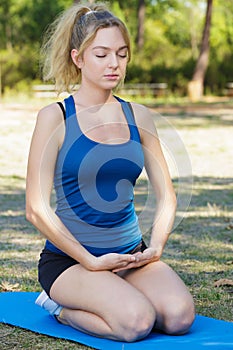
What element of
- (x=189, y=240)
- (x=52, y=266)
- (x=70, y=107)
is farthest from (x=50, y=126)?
(x=189, y=240)

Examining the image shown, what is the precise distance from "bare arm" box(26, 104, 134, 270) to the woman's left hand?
0.05 metres

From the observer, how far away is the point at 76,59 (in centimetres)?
364

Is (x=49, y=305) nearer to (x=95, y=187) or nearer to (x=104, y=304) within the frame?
(x=104, y=304)

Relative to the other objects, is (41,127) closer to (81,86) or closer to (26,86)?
(81,86)

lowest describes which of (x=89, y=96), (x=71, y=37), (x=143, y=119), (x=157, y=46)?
(x=157, y=46)

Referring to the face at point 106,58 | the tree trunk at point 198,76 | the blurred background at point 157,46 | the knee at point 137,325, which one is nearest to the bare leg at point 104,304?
the knee at point 137,325

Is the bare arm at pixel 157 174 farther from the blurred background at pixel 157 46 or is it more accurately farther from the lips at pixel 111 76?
the blurred background at pixel 157 46

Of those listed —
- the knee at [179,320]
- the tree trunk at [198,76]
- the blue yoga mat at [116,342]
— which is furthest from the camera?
the tree trunk at [198,76]

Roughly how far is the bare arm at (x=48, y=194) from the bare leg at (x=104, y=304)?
0.07 metres

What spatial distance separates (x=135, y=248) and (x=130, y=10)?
143ft

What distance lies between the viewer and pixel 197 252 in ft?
17.3

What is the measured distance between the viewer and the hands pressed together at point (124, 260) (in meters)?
3.40

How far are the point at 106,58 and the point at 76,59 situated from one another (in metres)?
0.16

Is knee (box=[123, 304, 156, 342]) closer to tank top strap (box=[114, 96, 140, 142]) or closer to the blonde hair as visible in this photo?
tank top strap (box=[114, 96, 140, 142])
